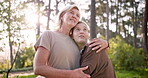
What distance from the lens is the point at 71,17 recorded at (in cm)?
183

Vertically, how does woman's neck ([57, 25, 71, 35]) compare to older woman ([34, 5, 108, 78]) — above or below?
above

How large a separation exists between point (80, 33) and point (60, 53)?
1.31ft

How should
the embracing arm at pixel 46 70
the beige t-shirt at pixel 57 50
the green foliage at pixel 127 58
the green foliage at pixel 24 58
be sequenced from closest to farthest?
the embracing arm at pixel 46 70, the beige t-shirt at pixel 57 50, the green foliage at pixel 127 58, the green foliage at pixel 24 58

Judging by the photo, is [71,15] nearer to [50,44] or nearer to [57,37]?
[57,37]

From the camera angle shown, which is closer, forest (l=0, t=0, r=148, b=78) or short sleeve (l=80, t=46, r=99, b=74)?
short sleeve (l=80, t=46, r=99, b=74)

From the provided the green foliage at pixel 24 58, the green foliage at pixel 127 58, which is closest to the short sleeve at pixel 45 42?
the green foliage at pixel 127 58

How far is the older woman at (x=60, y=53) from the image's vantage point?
4.84ft

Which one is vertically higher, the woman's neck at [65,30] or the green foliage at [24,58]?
the woman's neck at [65,30]

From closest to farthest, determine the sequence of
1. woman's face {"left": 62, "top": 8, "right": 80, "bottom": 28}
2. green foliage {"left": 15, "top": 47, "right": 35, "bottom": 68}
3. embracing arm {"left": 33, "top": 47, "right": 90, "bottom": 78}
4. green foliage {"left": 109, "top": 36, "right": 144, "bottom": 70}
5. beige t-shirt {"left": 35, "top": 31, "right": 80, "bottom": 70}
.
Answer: embracing arm {"left": 33, "top": 47, "right": 90, "bottom": 78}
beige t-shirt {"left": 35, "top": 31, "right": 80, "bottom": 70}
woman's face {"left": 62, "top": 8, "right": 80, "bottom": 28}
green foliage {"left": 109, "top": 36, "right": 144, "bottom": 70}
green foliage {"left": 15, "top": 47, "right": 35, "bottom": 68}

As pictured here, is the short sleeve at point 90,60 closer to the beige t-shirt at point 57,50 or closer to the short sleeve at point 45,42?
the beige t-shirt at point 57,50

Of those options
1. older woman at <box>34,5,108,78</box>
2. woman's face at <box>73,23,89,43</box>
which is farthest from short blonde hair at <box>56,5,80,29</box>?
woman's face at <box>73,23,89,43</box>

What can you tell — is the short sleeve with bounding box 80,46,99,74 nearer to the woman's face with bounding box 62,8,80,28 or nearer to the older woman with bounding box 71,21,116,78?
the older woman with bounding box 71,21,116,78

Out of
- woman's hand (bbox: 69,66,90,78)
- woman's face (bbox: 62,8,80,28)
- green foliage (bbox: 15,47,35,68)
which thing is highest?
woman's face (bbox: 62,8,80,28)

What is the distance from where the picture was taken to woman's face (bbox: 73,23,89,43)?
1889mm
